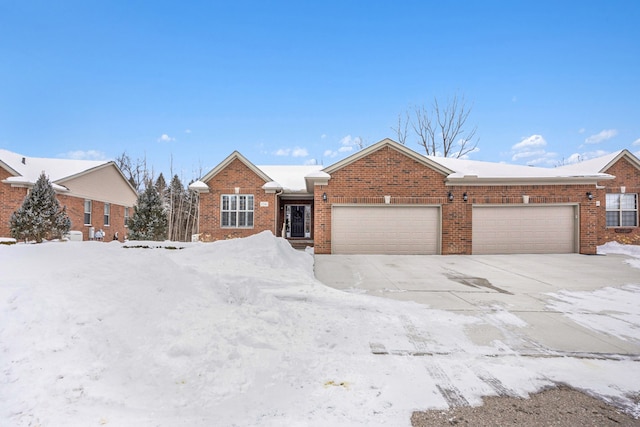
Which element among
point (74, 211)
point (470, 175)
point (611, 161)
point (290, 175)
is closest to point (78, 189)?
point (74, 211)

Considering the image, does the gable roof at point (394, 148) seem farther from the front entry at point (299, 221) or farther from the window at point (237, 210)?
the front entry at point (299, 221)

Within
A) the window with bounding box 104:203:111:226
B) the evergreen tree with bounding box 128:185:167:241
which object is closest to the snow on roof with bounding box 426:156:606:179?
the evergreen tree with bounding box 128:185:167:241

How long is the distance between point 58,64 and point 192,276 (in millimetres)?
23016

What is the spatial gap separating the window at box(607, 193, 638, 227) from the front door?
1856 cm

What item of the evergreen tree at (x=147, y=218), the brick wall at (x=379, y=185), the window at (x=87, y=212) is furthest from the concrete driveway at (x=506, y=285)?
the window at (x=87, y=212)

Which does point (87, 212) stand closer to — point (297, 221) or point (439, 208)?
point (297, 221)

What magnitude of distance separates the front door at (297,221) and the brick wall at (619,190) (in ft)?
58.6

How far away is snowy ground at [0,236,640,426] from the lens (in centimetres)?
240

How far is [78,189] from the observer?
1945 centimetres

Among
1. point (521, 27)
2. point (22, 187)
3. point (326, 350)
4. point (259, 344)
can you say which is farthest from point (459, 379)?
point (22, 187)

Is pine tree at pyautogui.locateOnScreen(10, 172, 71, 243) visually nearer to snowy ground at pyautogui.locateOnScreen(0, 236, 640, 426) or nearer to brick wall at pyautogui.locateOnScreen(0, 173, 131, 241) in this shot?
brick wall at pyautogui.locateOnScreen(0, 173, 131, 241)

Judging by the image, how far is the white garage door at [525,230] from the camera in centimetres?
1334

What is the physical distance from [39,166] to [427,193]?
77.5 feet

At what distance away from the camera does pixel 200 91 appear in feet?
80.6
